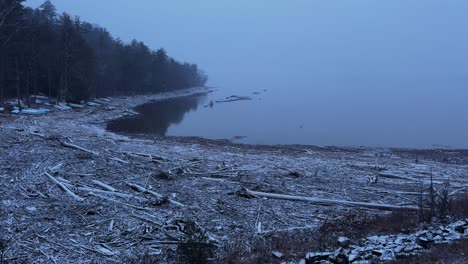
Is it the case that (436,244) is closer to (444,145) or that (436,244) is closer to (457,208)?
(457,208)

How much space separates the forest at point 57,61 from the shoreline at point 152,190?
18.6m

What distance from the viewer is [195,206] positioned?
1299 centimetres

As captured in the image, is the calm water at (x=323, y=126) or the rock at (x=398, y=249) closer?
the rock at (x=398, y=249)

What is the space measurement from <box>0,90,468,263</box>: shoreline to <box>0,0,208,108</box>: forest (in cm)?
1856

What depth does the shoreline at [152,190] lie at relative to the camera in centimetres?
1011

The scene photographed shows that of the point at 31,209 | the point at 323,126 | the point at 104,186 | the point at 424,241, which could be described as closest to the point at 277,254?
the point at 424,241

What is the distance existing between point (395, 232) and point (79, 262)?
787 cm

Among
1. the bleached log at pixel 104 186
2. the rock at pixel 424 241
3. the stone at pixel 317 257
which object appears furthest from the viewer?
the bleached log at pixel 104 186

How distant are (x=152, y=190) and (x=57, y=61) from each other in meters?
50.9

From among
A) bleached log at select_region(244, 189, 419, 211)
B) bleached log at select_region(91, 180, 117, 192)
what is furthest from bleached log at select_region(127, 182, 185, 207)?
bleached log at select_region(244, 189, 419, 211)

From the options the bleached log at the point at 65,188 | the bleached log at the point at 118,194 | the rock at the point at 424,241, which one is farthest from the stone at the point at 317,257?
the bleached log at the point at 65,188

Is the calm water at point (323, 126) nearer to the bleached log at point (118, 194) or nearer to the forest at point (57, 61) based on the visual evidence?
the forest at point (57, 61)

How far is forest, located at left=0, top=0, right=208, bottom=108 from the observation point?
143ft

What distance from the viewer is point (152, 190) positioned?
14547 mm
